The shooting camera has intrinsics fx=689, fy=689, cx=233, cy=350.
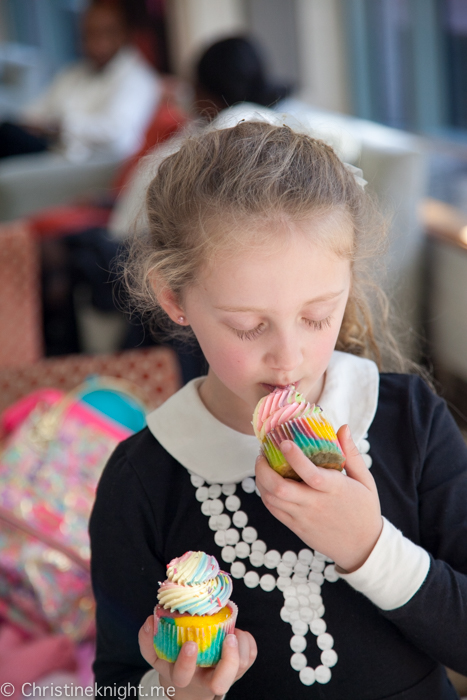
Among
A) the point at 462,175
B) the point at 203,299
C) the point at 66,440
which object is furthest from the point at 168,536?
the point at 462,175

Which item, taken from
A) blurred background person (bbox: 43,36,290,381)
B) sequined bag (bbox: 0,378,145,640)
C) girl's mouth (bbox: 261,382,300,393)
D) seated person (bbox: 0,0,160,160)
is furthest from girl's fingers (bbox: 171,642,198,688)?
seated person (bbox: 0,0,160,160)

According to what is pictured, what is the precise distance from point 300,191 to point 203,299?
132 mm

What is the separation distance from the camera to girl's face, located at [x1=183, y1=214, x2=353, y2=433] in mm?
595

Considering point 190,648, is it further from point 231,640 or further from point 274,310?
point 274,310

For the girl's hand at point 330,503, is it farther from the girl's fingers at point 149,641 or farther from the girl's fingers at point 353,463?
the girl's fingers at point 149,641

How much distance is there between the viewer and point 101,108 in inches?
150

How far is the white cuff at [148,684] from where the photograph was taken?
0.66m

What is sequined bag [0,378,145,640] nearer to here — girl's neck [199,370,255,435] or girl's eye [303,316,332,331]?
girl's neck [199,370,255,435]

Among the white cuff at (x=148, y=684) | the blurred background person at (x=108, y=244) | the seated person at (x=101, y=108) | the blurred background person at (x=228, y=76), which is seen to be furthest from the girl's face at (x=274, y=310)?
the seated person at (x=101, y=108)

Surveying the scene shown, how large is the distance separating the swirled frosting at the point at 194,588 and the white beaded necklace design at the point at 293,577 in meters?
0.11

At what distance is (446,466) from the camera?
2.27ft

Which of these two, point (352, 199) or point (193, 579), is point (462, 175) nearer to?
point (352, 199)

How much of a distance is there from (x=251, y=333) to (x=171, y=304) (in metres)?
0.12

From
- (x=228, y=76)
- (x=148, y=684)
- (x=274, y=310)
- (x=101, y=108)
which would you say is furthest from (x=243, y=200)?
(x=101, y=108)
